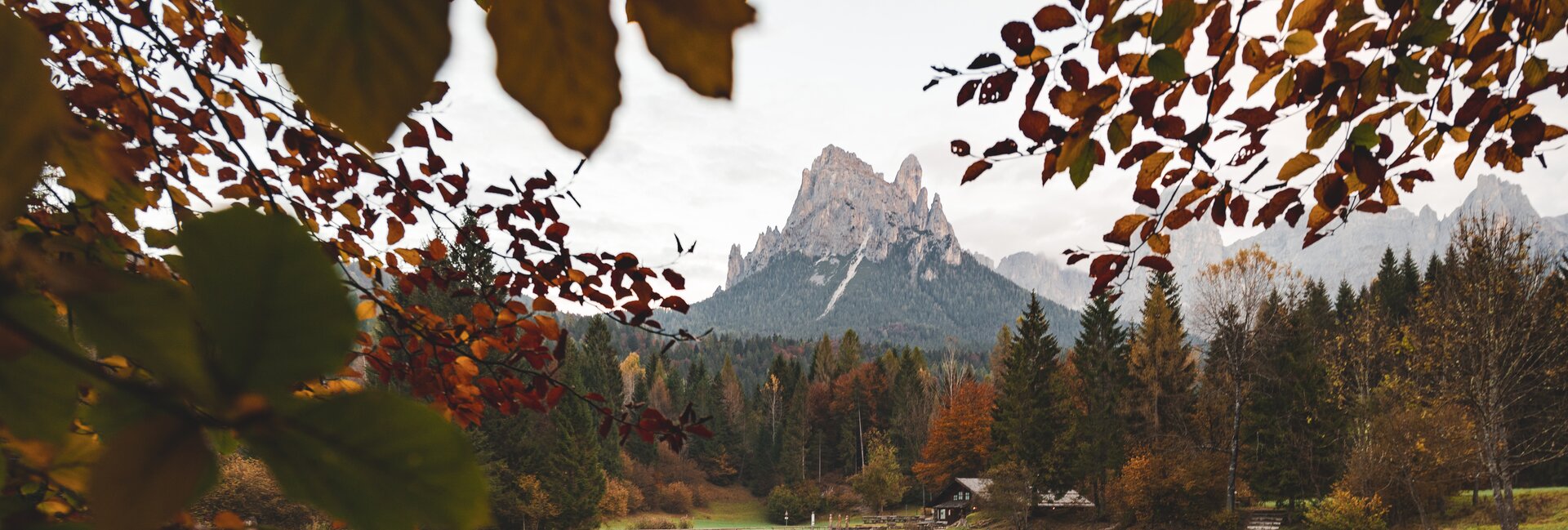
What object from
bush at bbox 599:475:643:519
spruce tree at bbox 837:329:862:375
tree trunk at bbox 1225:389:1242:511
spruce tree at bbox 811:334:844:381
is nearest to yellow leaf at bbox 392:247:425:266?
tree trunk at bbox 1225:389:1242:511

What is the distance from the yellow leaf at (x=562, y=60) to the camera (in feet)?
0.69

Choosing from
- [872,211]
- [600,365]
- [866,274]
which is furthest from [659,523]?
[872,211]

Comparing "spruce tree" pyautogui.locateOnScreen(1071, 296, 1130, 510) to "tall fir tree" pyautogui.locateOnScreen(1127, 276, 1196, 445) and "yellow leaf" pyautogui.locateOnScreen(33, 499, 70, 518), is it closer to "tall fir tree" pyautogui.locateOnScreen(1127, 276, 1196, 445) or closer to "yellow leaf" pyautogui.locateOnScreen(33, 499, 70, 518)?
"tall fir tree" pyautogui.locateOnScreen(1127, 276, 1196, 445)

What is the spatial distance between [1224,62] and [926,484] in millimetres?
37661

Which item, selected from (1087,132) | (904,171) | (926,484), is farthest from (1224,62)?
(904,171)

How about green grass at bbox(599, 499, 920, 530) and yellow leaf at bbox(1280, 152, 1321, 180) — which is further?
green grass at bbox(599, 499, 920, 530)

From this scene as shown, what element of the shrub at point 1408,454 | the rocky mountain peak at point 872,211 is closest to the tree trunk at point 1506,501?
the shrub at point 1408,454

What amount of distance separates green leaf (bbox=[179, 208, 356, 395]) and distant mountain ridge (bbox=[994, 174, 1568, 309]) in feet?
485

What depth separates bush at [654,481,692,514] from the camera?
1474 inches

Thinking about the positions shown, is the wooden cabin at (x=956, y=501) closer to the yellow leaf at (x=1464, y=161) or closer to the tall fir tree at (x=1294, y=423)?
the tall fir tree at (x=1294, y=423)

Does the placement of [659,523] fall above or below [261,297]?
below

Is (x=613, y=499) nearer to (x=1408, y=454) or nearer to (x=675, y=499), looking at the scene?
(x=675, y=499)

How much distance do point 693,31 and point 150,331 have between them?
0.16 m

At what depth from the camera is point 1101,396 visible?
1047 inches
